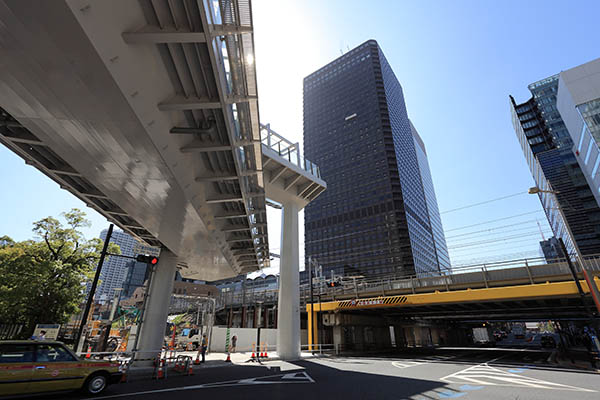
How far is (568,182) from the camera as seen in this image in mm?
82250

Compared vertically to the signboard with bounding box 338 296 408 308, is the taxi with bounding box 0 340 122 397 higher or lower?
lower

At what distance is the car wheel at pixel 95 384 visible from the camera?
763 centimetres

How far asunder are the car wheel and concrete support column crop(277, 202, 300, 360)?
11839 mm

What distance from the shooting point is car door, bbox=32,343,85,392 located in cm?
692

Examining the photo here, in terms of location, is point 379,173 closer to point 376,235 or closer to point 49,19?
point 376,235

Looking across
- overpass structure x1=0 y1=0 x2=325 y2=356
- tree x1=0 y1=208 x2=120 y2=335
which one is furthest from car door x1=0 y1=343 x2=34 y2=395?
tree x1=0 y1=208 x2=120 y2=335

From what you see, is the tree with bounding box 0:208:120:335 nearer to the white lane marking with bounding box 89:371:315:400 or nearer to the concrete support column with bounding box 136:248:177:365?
the concrete support column with bounding box 136:248:177:365

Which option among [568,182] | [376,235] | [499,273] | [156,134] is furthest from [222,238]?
[568,182]

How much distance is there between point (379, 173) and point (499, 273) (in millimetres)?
92048

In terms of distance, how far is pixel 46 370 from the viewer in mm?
7008

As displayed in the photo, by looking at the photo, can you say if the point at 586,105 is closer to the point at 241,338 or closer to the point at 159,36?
the point at 241,338

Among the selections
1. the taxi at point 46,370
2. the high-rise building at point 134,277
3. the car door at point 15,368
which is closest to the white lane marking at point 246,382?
the taxi at point 46,370

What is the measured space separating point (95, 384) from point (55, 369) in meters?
1.17

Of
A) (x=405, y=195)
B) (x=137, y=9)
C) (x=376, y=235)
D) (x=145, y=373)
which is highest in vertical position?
(x=405, y=195)
